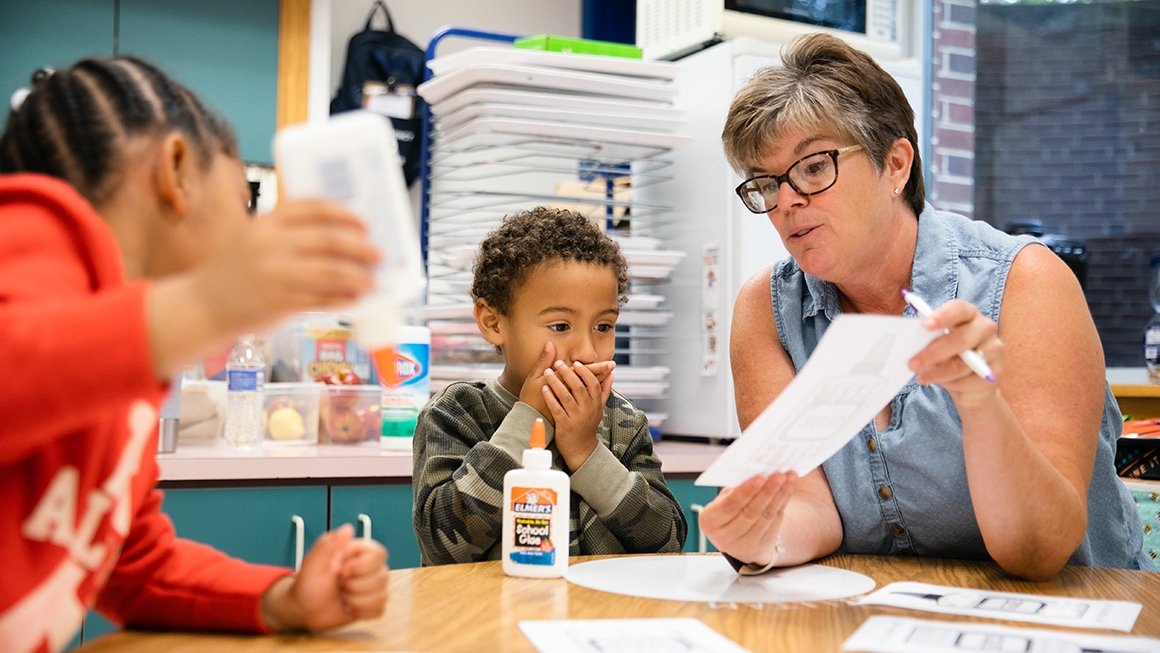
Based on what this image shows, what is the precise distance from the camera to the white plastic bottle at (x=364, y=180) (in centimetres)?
61

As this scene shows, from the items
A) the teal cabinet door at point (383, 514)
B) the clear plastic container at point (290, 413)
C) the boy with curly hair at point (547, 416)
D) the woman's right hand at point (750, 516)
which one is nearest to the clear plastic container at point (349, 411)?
the clear plastic container at point (290, 413)

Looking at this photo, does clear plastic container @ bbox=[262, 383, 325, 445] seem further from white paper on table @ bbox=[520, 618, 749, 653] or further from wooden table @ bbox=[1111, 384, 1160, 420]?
wooden table @ bbox=[1111, 384, 1160, 420]

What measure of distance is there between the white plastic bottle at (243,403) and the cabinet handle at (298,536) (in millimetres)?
262

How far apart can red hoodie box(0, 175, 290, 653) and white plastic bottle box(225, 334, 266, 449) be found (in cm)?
120

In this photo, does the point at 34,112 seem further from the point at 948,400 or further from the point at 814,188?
the point at 948,400

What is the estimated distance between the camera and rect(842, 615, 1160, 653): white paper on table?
857 millimetres

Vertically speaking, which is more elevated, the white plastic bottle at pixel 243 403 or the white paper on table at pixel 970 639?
the white plastic bottle at pixel 243 403

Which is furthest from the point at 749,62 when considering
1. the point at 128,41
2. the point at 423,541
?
the point at 128,41

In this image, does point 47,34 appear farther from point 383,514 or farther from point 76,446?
point 76,446

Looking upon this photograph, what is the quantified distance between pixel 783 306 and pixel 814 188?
218 mm

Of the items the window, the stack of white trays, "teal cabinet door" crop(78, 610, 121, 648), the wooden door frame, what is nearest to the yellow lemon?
the stack of white trays

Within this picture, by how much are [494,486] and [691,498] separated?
0.92 meters

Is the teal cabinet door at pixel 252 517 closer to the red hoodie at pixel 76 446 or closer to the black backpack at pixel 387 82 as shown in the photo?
the red hoodie at pixel 76 446

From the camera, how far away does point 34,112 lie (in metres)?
0.75
